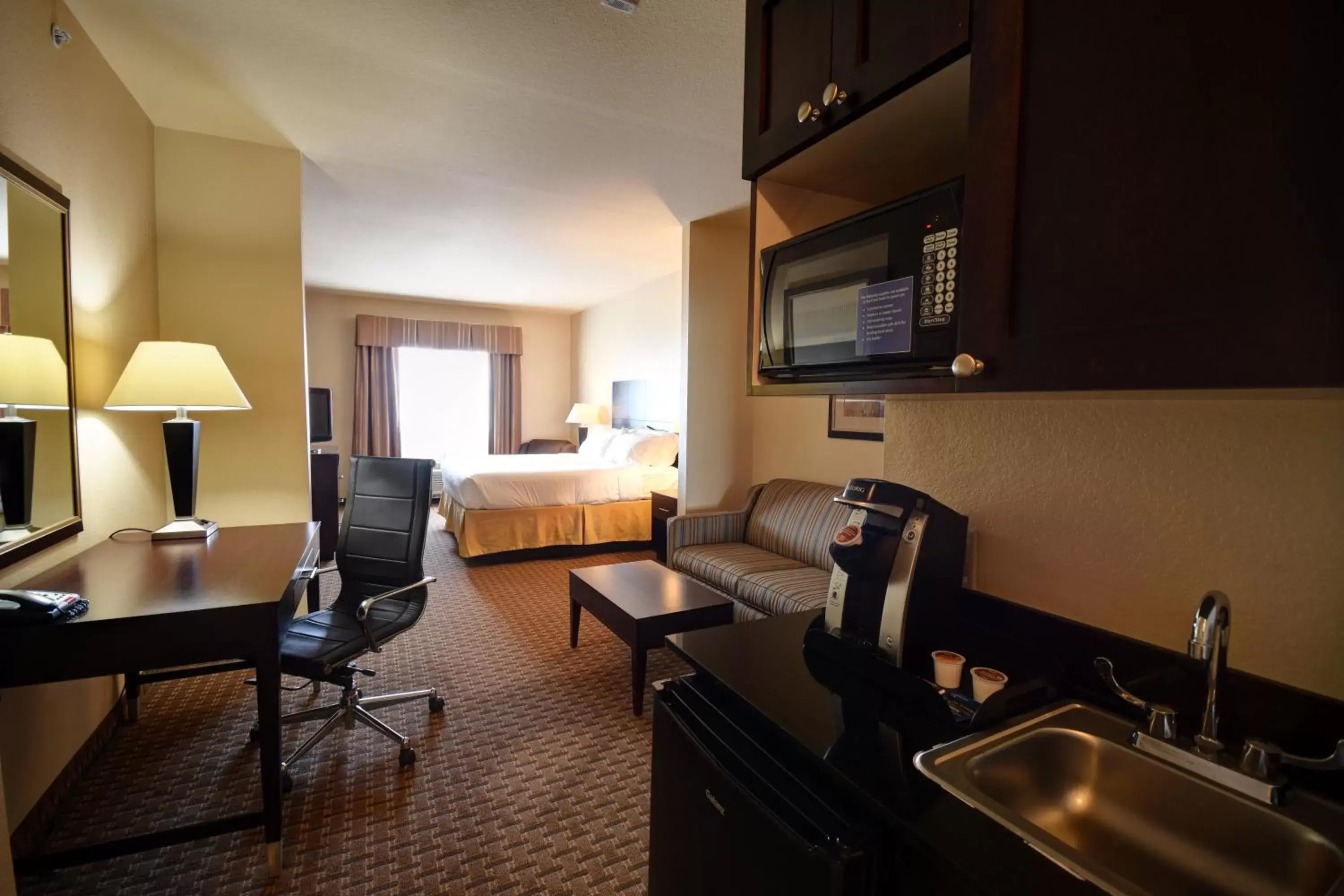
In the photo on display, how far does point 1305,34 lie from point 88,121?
3186 mm

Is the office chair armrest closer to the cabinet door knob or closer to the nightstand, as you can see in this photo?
the cabinet door knob

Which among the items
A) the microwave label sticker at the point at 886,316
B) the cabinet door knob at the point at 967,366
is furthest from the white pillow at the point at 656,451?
the cabinet door knob at the point at 967,366

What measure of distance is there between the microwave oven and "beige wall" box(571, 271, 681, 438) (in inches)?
138

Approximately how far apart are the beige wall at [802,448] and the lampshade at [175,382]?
8.69 feet

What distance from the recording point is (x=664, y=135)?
276 centimetres

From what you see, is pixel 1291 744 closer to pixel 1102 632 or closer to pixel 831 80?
pixel 1102 632

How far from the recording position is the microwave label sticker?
0.97 meters

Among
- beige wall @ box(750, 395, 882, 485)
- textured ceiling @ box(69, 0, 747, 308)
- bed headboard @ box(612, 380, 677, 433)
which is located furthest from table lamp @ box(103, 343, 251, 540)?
bed headboard @ box(612, 380, 677, 433)

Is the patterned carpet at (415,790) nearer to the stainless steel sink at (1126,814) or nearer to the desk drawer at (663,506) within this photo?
the stainless steel sink at (1126,814)

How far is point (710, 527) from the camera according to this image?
12.4 feet

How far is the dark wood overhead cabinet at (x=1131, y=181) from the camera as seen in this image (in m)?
0.54

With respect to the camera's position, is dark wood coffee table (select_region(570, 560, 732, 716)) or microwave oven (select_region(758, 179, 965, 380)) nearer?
microwave oven (select_region(758, 179, 965, 380))

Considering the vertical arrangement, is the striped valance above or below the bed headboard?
above

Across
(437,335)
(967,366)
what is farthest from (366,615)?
(437,335)
